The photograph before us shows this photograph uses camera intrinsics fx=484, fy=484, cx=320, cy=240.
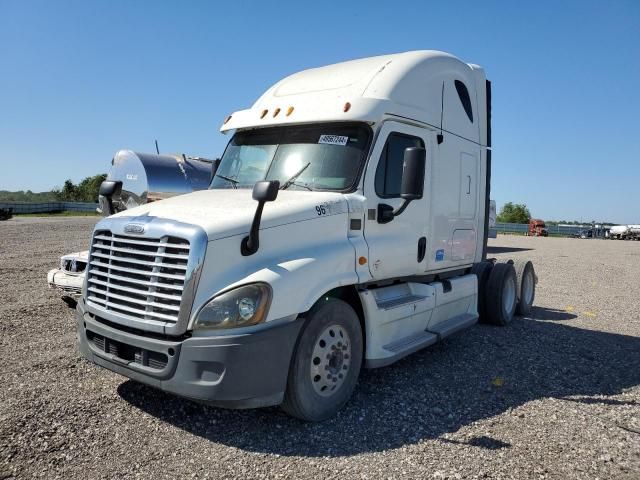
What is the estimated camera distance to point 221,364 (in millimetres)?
3473

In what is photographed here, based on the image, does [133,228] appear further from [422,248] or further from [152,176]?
[152,176]

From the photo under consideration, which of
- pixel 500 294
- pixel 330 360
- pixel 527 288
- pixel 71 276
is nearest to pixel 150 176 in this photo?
pixel 71 276

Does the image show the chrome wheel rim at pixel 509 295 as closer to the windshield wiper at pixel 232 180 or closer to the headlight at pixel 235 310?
the windshield wiper at pixel 232 180

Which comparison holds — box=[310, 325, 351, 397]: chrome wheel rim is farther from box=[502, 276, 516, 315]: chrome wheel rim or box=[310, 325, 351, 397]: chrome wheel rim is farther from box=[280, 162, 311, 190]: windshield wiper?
box=[502, 276, 516, 315]: chrome wheel rim

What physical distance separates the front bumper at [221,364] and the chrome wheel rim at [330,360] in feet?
1.25

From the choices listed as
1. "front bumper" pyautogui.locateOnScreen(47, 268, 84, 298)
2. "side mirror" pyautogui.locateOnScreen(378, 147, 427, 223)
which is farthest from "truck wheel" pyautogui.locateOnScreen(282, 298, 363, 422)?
"front bumper" pyautogui.locateOnScreen(47, 268, 84, 298)

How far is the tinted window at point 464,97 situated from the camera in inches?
253

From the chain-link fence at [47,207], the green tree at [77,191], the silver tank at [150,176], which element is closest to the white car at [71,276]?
the silver tank at [150,176]

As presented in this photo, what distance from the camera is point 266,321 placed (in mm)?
3602

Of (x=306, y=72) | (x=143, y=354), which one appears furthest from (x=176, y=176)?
(x=143, y=354)

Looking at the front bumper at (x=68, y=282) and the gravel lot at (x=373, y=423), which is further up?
the front bumper at (x=68, y=282)

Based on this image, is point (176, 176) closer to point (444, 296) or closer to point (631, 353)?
point (444, 296)

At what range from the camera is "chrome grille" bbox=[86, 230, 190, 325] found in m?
3.63

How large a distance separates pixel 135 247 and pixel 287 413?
1.86 meters
